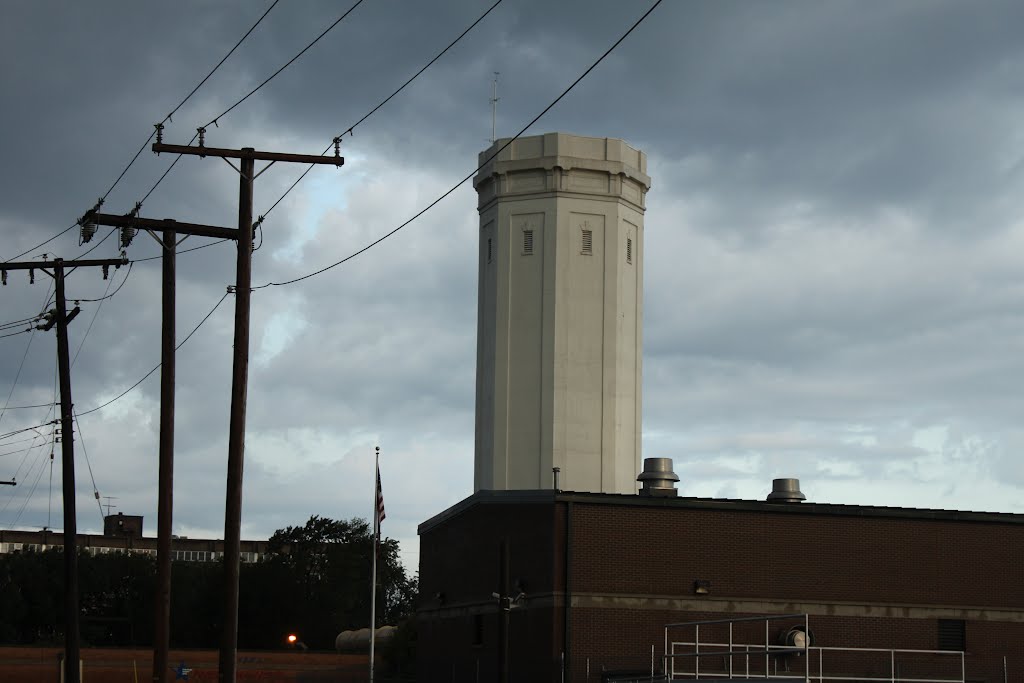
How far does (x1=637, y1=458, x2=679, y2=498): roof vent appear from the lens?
47531 mm

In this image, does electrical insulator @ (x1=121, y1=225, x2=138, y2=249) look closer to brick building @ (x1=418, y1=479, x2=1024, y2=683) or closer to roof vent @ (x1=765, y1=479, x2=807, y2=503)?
brick building @ (x1=418, y1=479, x2=1024, y2=683)

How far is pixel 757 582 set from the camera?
40.1m

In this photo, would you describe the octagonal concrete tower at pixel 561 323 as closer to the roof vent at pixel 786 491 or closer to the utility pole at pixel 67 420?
the roof vent at pixel 786 491

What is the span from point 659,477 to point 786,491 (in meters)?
4.48

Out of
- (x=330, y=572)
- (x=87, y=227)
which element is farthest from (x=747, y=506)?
(x=330, y=572)

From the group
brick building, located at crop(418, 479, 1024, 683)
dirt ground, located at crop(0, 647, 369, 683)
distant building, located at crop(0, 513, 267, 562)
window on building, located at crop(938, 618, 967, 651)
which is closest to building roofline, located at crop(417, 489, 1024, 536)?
→ brick building, located at crop(418, 479, 1024, 683)

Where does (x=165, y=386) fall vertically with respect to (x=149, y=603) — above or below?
above

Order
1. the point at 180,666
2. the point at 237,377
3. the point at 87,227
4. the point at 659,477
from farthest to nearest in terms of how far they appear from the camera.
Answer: the point at 180,666, the point at 659,477, the point at 87,227, the point at 237,377

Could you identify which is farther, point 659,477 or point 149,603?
point 149,603

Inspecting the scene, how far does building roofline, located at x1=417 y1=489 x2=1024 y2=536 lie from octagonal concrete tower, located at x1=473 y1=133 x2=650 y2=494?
58.8 ft

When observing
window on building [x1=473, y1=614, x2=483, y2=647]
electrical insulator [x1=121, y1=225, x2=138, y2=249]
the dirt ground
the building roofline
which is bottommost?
the dirt ground

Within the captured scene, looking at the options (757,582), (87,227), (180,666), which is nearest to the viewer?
(87,227)

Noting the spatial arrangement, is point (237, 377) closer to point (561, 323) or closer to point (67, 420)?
point (67, 420)

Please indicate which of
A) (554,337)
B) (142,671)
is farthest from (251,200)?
(142,671)
